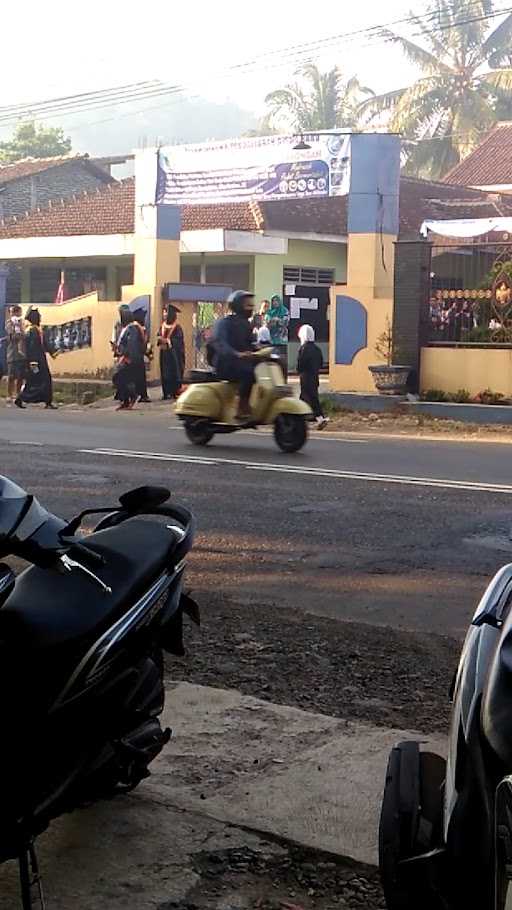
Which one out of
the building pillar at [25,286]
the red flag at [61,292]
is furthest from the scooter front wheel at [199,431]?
the building pillar at [25,286]

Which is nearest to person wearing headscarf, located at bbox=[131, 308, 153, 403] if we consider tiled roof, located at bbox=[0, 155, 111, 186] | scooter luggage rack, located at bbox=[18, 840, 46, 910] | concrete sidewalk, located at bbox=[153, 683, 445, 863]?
concrete sidewalk, located at bbox=[153, 683, 445, 863]

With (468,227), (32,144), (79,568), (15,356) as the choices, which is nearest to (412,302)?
(468,227)

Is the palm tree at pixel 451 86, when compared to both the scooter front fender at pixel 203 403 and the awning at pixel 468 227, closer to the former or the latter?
the awning at pixel 468 227

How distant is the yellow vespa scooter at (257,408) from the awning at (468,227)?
11.8 m

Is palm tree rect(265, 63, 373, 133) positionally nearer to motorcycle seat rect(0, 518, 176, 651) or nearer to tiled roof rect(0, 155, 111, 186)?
tiled roof rect(0, 155, 111, 186)

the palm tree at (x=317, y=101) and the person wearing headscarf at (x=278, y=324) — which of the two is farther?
the palm tree at (x=317, y=101)

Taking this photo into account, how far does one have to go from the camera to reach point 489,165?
39688mm

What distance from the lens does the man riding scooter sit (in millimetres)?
13406

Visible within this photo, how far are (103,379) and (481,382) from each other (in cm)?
996

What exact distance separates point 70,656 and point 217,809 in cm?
105

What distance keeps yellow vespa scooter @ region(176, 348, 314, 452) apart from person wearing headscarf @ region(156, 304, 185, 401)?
30.6 feet

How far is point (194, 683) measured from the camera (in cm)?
507

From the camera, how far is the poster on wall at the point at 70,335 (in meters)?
27.3

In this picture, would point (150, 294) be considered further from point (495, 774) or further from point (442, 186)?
point (495, 774)
